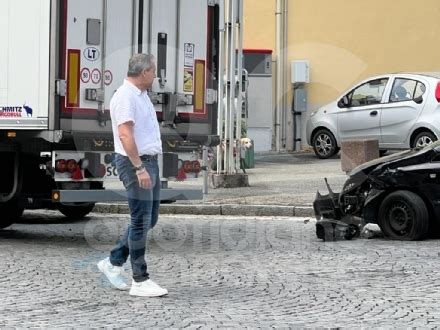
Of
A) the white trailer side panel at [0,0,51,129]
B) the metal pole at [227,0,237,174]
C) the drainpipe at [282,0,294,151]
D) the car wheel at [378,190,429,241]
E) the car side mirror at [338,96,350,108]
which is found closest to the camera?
the white trailer side panel at [0,0,51,129]

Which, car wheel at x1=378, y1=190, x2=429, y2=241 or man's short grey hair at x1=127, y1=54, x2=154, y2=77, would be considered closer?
man's short grey hair at x1=127, y1=54, x2=154, y2=77

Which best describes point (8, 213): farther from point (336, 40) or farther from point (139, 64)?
point (336, 40)

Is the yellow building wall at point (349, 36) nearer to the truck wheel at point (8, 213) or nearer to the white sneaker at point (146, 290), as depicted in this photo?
the truck wheel at point (8, 213)

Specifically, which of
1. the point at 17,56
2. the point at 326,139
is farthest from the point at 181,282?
the point at 326,139

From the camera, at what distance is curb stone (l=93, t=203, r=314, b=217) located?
12.6 metres

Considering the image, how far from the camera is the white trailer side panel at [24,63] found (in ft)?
29.3

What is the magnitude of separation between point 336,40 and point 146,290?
16325 mm

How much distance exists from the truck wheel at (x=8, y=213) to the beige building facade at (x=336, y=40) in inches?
495

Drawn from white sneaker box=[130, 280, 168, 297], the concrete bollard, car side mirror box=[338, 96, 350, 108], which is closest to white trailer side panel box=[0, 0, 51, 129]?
white sneaker box=[130, 280, 168, 297]

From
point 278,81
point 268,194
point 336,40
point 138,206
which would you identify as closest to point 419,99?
point 268,194

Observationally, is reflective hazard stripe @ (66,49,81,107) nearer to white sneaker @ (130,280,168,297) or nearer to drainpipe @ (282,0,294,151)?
white sneaker @ (130,280,168,297)

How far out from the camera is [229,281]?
24.9ft

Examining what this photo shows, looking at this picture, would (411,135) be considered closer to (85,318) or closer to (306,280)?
(306,280)

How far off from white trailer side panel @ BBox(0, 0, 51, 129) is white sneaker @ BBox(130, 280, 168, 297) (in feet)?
8.91
